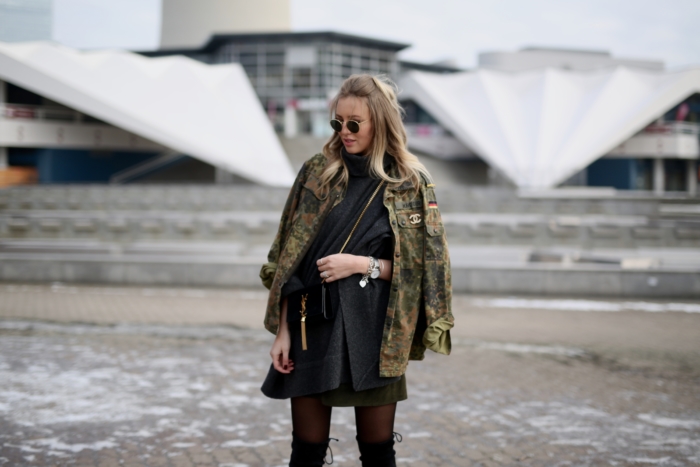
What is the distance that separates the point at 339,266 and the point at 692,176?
4522cm

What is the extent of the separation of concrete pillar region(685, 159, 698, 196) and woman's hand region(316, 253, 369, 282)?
147 feet

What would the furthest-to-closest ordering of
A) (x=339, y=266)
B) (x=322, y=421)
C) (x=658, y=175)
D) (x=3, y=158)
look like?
1. (x=658, y=175)
2. (x=3, y=158)
3. (x=322, y=421)
4. (x=339, y=266)

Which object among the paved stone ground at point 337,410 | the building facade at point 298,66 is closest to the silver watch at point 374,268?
the paved stone ground at point 337,410

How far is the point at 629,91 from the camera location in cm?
4009

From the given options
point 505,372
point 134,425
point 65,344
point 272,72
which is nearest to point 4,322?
point 65,344

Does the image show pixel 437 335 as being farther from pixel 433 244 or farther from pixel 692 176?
pixel 692 176

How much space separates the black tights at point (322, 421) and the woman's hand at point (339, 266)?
1.38 ft

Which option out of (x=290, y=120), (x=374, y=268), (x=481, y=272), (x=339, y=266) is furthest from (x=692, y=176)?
(x=339, y=266)

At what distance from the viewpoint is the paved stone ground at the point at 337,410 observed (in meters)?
3.74

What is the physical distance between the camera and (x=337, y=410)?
15.2ft

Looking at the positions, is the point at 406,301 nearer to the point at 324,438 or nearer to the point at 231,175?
the point at 324,438

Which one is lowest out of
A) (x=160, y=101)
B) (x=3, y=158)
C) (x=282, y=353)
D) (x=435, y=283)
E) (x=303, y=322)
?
(x=282, y=353)

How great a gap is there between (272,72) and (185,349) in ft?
143

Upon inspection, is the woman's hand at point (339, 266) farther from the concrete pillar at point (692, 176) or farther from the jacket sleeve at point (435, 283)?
the concrete pillar at point (692, 176)
